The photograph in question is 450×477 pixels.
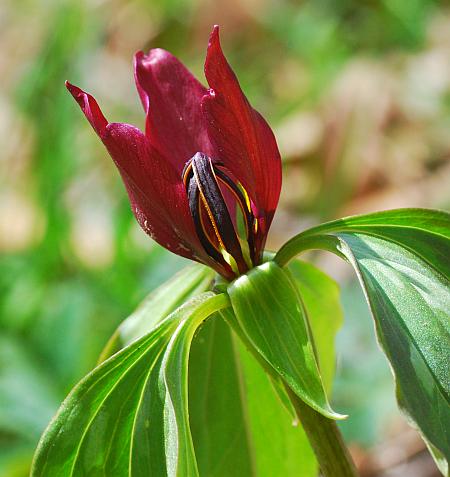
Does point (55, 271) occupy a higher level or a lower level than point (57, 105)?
lower

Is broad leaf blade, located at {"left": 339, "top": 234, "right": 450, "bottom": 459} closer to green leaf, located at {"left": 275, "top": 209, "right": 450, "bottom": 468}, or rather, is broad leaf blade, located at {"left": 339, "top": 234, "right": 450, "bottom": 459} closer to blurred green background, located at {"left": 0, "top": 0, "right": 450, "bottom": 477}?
green leaf, located at {"left": 275, "top": 209, "right": 450, "bottom": 468}

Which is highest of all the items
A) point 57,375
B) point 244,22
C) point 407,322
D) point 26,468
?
point 244,22

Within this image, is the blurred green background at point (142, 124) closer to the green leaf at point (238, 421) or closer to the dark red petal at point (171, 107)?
the green leaf at point (238, 421)

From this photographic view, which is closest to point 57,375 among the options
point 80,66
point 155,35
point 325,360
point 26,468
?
point 26,468

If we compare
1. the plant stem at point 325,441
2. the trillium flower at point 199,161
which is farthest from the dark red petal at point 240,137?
the plant stem at point 325,441

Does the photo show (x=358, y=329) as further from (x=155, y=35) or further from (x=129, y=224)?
(x=155, y=35)

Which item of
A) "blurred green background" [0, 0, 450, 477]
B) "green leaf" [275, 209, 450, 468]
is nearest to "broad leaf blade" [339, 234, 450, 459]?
"green leaf" [275, 209, 450, 468]

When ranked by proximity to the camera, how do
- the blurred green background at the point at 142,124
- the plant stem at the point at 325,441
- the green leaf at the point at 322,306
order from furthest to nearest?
the blurred green background at the point at 142,124, the green leaf at the point at 322,306, the plant stem at the point at 325,441

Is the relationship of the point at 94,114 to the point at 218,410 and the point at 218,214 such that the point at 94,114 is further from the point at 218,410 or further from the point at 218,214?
the point at 218,410
